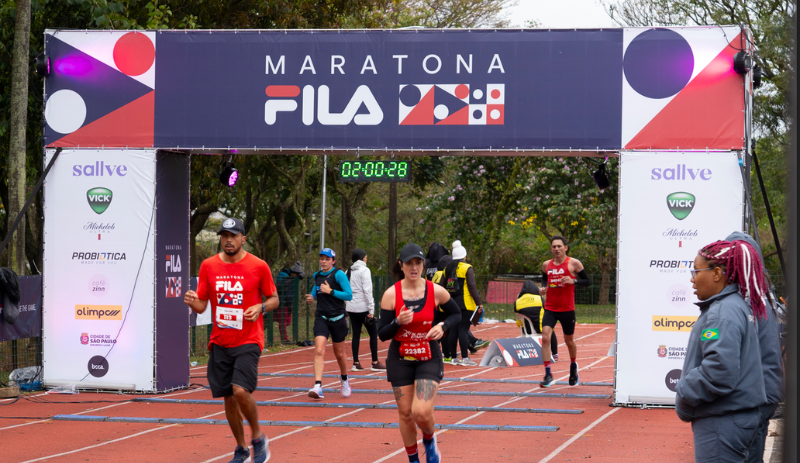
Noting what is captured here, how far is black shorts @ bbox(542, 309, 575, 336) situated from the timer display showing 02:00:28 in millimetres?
2715

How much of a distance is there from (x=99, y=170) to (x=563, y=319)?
259 inches

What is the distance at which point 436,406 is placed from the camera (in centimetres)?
1005

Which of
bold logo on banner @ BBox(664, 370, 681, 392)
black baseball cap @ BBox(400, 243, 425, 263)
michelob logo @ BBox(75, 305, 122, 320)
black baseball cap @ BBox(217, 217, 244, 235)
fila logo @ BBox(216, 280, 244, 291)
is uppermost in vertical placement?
black baseball cap @ BBox(217, 217, 244, 235)

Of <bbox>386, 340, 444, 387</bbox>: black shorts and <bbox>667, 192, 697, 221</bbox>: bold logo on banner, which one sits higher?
<bbox>667, 192, 697, 221</bbox>: bold logo on banner

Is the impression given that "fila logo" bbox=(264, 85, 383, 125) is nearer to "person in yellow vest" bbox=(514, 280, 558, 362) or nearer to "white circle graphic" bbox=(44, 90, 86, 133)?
"white circle graphic" bbox=(44, 90, 86, 133)

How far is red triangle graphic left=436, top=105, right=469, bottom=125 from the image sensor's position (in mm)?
10664

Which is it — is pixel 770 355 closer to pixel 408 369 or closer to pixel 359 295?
pixel 408 369

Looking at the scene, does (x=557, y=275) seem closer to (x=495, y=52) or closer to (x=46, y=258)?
(x=495, y=52)

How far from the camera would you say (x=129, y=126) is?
11141 millimetres

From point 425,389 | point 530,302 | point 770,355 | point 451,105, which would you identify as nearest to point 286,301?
point 530,302

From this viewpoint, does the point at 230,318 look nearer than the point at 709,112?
Yes

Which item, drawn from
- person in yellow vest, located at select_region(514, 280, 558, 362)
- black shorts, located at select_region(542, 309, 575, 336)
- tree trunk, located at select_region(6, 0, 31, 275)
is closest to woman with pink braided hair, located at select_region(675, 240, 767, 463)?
black shorts, located at select_region(542, 309, 575, 336)

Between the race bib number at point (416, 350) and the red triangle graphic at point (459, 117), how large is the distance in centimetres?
475

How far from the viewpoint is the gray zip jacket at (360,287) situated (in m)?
13.9
